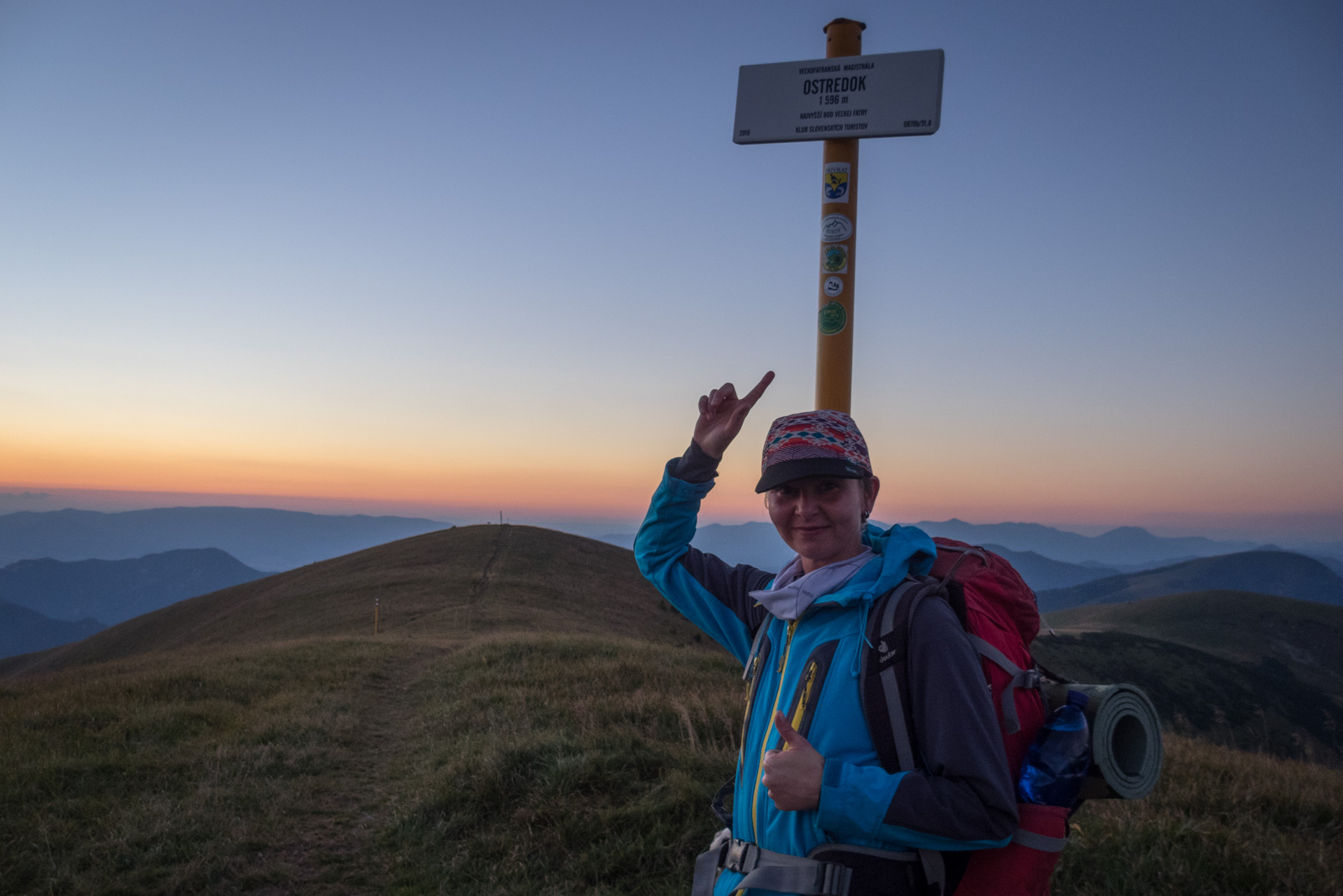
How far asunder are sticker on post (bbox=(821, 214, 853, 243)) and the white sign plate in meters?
0.39

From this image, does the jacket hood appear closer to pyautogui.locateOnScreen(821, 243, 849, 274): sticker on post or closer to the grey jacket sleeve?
the grey jacket sleeve

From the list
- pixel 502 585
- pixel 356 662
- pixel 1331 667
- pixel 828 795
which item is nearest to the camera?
pixel 828 795

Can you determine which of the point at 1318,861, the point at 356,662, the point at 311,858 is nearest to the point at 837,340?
the point at 1318,861

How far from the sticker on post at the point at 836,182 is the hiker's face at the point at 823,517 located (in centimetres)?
177

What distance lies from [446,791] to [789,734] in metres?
5.79

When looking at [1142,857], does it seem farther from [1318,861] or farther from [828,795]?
[828,795]

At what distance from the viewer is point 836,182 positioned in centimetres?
370

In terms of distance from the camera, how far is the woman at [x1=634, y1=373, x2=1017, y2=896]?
197 cm

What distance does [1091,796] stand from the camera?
2.21 m

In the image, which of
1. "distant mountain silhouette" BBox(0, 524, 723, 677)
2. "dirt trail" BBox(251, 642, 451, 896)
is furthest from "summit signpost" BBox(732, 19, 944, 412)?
"distant mountain silhouette" BBox(0, 524, 723, 677)

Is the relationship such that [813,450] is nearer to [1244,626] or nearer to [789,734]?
[789,734]

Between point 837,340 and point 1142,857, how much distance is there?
12.0ft

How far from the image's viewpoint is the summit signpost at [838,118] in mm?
3572

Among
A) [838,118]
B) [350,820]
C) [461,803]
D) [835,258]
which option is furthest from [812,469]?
[350,820]
